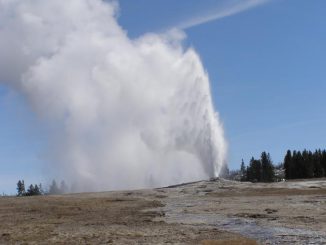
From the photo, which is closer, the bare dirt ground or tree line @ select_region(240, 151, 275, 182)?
the bare dirt ground

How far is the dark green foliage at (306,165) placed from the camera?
148625 millimetres

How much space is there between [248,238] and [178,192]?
4557cm

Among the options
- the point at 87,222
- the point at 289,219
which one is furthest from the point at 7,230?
the point at 289,219

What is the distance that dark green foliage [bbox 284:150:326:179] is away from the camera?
488 feet

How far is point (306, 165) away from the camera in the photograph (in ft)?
493

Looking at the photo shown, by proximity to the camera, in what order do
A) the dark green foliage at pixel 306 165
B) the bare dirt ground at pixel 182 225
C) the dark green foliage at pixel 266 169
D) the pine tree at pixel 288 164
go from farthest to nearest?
the dark green foliage at pixel 266 169, the pine tree at pixel 288 164, the dark green foliage at pixel 306 165, the bare dirt ground at pixel 182 225

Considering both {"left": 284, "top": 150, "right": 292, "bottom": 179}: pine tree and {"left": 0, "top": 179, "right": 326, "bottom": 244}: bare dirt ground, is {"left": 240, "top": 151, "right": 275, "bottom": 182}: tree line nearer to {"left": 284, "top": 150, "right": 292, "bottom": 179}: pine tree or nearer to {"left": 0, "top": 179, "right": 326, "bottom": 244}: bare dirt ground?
{"left": 284, "top": 150, "right": 292, "bottom": 179}: pine tree

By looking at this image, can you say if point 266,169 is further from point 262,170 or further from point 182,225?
point 182,225

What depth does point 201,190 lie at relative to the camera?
241 ft

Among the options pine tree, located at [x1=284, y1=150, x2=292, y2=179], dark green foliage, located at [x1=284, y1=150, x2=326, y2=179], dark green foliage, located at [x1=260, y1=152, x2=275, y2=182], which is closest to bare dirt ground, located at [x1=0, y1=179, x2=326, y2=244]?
dark green foliage, located at [x1=284, y1=150, x2=326, y2=179]

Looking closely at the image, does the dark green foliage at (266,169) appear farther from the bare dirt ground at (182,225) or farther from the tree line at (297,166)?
the bare dirt ground at (182,225)

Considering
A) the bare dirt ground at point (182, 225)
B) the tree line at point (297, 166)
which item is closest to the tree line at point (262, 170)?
the tree line at point (297, 166)

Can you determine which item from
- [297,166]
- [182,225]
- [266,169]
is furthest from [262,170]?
[182,225]

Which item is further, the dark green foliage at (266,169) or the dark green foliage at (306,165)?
the dark green foliage at (266,169)
